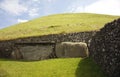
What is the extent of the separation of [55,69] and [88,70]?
3.09 m

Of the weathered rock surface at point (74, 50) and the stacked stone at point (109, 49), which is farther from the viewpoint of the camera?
the weathered rock surface at point (74, 50)

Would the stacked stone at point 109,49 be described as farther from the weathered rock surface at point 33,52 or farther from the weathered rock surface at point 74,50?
the weathered rock surface at point 33,52

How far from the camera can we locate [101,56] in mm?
21766

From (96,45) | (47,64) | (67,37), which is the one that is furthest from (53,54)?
(96,45)

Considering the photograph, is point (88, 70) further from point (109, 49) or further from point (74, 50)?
point (74, 50)

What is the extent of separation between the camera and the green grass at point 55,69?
2119 cm

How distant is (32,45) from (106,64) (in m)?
14.5

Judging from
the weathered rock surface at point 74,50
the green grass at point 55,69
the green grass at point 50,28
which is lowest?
the green grass at point 55,69

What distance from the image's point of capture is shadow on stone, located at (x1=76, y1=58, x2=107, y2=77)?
67.2 ft

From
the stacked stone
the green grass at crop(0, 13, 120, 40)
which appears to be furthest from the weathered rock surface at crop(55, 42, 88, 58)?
the green grass at crop(0, 13, 120, 40)

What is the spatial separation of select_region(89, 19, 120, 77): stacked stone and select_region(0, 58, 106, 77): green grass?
83cm

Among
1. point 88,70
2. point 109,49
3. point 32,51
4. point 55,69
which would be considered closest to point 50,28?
point 32,51

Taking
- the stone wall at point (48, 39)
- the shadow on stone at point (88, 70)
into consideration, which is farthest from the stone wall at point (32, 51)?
the shadow on stone at point (88, 70)

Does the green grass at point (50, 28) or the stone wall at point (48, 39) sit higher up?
the green grass at point (50, 28)
